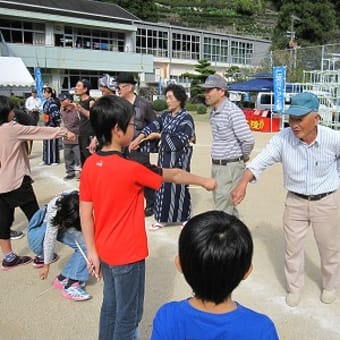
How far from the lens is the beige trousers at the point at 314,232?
122 inches

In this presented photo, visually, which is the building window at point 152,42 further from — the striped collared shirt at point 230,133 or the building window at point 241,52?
the striped collared shirt at point 230,133

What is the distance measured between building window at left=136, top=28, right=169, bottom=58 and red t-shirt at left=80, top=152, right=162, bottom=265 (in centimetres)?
4073

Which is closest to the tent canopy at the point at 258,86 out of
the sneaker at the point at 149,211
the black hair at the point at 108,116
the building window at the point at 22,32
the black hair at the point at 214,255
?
the building window at the point at 22,32

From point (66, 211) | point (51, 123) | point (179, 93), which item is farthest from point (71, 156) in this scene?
point (66, 211)

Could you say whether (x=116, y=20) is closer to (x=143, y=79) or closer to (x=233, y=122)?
(x=143, y=79)

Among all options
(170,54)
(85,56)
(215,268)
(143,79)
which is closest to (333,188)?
(215,268)

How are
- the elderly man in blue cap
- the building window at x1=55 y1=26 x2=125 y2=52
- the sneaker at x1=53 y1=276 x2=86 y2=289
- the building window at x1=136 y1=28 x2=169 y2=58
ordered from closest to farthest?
1. the elderly man in blue cap
2. the sneaker at x1=53 y1=276 x2=86 y2=289
3. the building window at x1=55 y1=26 x2=125 y2=52
4. the building window at x1=136 y1=28 x2=169 y2=58

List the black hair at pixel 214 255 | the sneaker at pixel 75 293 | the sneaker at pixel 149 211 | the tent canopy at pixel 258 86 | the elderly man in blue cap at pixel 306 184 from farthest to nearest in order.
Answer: the tent canopy at pixel 258 86
the sneaker at pixel 149 211
the sneaker at pixel 75 293
the elderly man in blue cap at pixel 306 184
the black hair at pixel 214 255

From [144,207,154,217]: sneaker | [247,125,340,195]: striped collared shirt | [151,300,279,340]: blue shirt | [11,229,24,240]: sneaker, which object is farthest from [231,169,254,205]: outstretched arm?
[11,229,24,240]: sneaker

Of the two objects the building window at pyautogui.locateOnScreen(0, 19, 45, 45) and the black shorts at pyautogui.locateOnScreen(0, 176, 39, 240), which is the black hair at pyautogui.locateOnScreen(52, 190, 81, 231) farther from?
the building window at pyautogui.locateOnScreen(0, 19, 45, 45)

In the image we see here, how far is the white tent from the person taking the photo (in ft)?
54.3

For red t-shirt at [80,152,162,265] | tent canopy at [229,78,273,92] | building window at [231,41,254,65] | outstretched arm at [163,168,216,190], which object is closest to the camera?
red t-shirt at [80,152,162,265]

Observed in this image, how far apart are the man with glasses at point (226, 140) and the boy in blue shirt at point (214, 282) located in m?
2.78

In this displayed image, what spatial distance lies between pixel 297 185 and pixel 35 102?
12298 mm
